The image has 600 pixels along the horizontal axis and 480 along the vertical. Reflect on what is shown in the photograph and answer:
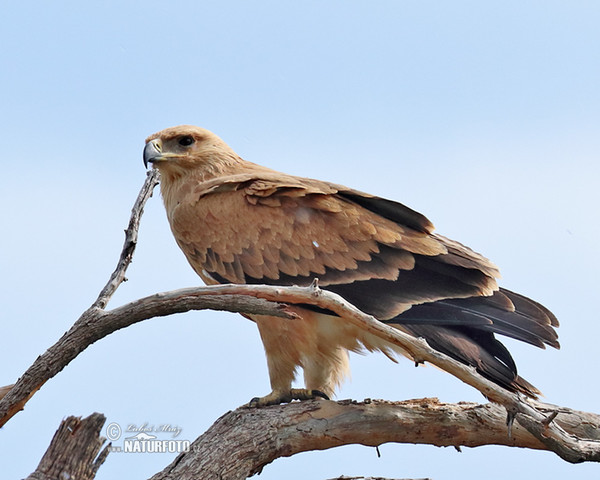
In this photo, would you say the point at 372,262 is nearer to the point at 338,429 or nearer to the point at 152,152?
the point at 338,429

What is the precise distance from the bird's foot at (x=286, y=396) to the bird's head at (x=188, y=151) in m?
1.69

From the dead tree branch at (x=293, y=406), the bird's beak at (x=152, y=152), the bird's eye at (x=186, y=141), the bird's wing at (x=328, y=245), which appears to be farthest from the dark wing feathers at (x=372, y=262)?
the bird's eye at (x=186, y=141)

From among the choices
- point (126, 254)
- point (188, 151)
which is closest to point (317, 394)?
point (126, 254)

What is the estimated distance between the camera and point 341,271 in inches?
194

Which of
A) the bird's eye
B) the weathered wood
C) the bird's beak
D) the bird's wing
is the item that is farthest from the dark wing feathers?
the weathered wood

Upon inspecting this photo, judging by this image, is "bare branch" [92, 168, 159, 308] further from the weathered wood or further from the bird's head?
the weathered wood

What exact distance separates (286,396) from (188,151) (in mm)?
1951

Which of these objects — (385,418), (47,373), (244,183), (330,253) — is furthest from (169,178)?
(385,418)

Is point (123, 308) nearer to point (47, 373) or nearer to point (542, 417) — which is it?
point (47, 373)

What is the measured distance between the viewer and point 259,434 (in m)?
4.57

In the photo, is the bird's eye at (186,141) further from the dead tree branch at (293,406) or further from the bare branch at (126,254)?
the bare branch at (126,254)

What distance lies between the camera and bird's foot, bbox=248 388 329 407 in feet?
16.4

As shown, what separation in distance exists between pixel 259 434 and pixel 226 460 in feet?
0.80

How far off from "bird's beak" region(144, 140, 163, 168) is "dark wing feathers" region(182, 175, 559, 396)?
51 centimetres
